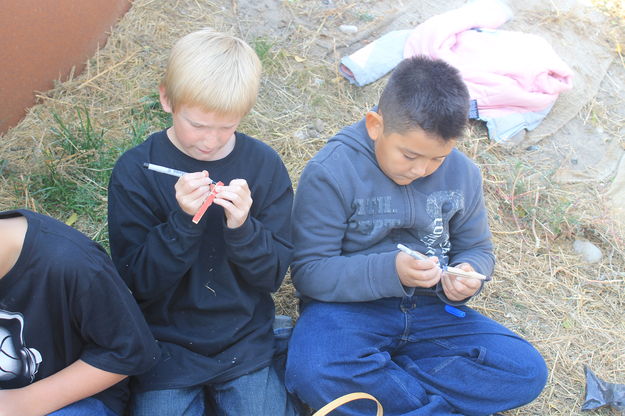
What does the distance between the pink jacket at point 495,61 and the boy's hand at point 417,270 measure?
214cm

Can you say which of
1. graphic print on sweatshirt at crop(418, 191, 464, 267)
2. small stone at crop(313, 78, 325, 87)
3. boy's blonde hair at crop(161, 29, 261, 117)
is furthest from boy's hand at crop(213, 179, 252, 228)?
small stone at crop(313, 78, 325, 87)

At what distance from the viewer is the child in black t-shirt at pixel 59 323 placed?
163 centimetres

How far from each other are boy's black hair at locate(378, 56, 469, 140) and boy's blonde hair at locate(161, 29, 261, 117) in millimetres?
482

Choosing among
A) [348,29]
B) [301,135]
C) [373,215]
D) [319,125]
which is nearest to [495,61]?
[348,29]

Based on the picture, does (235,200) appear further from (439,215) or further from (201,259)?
(439,215)

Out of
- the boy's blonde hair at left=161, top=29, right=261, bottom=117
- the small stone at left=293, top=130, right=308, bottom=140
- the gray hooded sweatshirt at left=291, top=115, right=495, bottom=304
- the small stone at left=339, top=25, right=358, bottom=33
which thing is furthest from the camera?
the small stone at left=339, top=25, right=358, bottom=33

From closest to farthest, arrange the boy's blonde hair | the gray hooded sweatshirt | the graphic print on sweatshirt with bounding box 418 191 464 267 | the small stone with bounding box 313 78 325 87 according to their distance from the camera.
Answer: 1. the boy's blonde hair
2. the gray hooded sweatshirt
3. the graphic print on sweatshirt with bounding box 418 191 464 267
4. the small stone with bounding box 313 78 325 87

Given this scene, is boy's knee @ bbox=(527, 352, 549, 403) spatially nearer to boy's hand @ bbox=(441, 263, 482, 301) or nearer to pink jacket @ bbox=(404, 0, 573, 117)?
boy's hand @ bbox=(441, 263, 482, 301)

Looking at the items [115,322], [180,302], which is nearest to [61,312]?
[115,322]

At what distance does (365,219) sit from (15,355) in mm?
1180

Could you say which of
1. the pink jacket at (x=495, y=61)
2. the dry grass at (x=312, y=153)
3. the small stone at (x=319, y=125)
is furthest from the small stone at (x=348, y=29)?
the small stone at (x=319, y=125)

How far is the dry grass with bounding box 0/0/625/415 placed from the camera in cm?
293

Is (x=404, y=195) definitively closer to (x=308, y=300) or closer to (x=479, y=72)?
(x=308, y=300)

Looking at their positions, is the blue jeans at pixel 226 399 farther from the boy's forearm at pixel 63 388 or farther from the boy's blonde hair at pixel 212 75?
the boy's blonde hair at pixel 212 75
